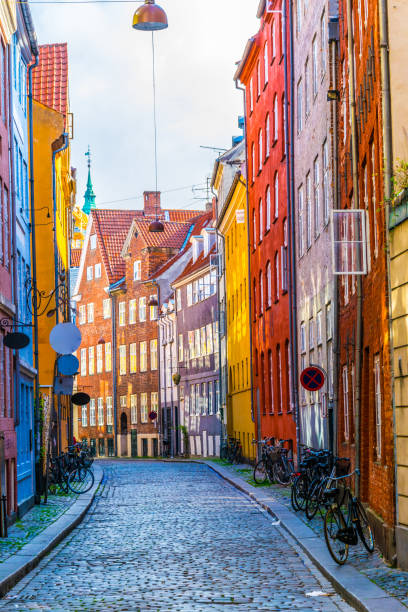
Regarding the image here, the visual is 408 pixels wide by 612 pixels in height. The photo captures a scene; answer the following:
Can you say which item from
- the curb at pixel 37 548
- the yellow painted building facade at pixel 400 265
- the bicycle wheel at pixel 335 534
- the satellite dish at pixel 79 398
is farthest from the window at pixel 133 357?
the yellow painted building facade at pixel 400 265

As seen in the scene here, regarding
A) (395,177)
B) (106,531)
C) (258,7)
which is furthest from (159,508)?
(258,7)

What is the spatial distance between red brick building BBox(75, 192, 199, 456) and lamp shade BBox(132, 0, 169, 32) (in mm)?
56146

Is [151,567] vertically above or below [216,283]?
below

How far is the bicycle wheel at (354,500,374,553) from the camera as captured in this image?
43.5 ft

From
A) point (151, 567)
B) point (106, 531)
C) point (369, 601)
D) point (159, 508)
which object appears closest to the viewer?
point (369, 601)

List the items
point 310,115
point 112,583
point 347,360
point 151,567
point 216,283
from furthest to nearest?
point 216,283, point 310,115, point 347,360, point 151,567, point 112,583

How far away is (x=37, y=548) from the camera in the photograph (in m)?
15.6

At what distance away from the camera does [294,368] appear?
33.0m

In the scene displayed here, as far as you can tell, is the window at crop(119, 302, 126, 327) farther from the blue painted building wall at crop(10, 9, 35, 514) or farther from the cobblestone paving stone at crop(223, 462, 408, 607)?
the cobblestone paving stone at crop(223, 462, 408, 607)

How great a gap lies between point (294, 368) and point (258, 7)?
15372 millimetres

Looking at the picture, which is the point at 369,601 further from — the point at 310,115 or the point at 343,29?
the point at 310,115

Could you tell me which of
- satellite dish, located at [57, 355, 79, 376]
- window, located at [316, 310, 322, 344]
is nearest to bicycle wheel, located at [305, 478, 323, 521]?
window, located at [316, 310, 322, 344]

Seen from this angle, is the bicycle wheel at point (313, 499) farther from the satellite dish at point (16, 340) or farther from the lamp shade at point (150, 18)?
the lamp shade at point (150, 18)

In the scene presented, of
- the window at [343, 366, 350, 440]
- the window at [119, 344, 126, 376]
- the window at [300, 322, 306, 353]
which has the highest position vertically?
the window at [119, 344, 126, 376]
